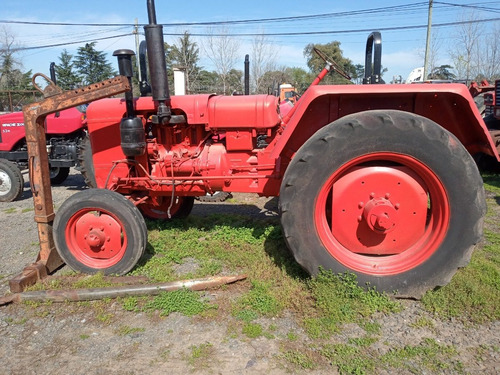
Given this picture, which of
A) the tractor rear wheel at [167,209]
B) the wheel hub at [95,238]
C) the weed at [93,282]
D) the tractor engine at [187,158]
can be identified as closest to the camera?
the weed at [93,282]

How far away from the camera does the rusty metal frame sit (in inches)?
116

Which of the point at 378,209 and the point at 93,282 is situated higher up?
the point at 378,209

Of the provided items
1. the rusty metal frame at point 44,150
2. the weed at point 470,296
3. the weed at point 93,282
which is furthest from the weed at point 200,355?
the rusty metal frame at point 44,150

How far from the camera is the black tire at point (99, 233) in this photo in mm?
2963

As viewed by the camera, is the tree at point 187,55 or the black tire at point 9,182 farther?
the tree at point 187,55

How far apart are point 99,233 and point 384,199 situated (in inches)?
86.2

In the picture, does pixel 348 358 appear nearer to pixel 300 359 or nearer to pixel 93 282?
pixel 300 359

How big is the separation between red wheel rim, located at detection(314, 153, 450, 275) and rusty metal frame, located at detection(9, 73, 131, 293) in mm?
1861

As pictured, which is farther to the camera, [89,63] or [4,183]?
[89,63]

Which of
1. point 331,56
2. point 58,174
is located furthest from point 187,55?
point 58,174

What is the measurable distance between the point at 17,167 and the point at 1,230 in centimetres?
204

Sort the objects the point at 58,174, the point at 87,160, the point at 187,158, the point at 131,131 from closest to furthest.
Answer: the point at 131,131
the point at 187,158
the point at 87,160
the point at 58,174

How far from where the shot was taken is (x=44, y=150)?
3.11 metres

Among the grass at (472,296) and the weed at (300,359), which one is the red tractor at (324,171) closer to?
the grass at (472,296)
